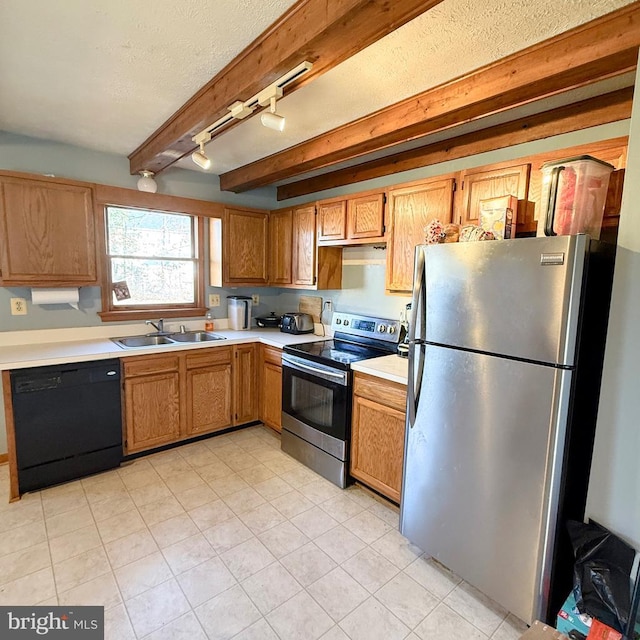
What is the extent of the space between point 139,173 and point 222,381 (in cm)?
190

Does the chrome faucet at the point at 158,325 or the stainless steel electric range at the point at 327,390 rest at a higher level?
the chrome faucet at the point at 158,325

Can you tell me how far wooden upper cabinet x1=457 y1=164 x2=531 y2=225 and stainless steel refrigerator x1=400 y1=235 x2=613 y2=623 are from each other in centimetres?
58

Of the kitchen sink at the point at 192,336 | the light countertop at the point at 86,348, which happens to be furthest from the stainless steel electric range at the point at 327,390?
the kitchen sink at the point at 192,336

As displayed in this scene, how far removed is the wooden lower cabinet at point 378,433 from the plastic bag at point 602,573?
35.9 inches

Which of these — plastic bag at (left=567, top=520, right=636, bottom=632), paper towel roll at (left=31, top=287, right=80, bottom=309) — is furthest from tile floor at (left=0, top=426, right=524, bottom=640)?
paper towel roll at (left=31, top=287, right=80, bottom=309)

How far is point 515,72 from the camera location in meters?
1.62

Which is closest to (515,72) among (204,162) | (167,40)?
(167,40)

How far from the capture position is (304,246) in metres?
3.43

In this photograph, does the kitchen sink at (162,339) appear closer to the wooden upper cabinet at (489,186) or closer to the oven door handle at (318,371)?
the oven door handle at (318,371)

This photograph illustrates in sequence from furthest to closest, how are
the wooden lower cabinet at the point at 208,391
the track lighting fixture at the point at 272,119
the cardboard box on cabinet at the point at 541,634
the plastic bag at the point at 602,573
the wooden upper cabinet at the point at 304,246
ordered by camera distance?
the wooden upper cabinet at the point at 304,246 → the wooden lower cabinet at the point at 208,391 → the track lighting fixture at the point at 272,119 → the plastic bag at the point at 602,573 → the cardboard box on cabinet at the point at 541,634

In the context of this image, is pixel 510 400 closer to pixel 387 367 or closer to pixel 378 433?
pixel 387 367

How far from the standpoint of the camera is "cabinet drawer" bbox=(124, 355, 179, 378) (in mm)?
2783

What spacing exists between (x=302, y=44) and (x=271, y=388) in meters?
2.60

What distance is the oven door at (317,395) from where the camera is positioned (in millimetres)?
2549
